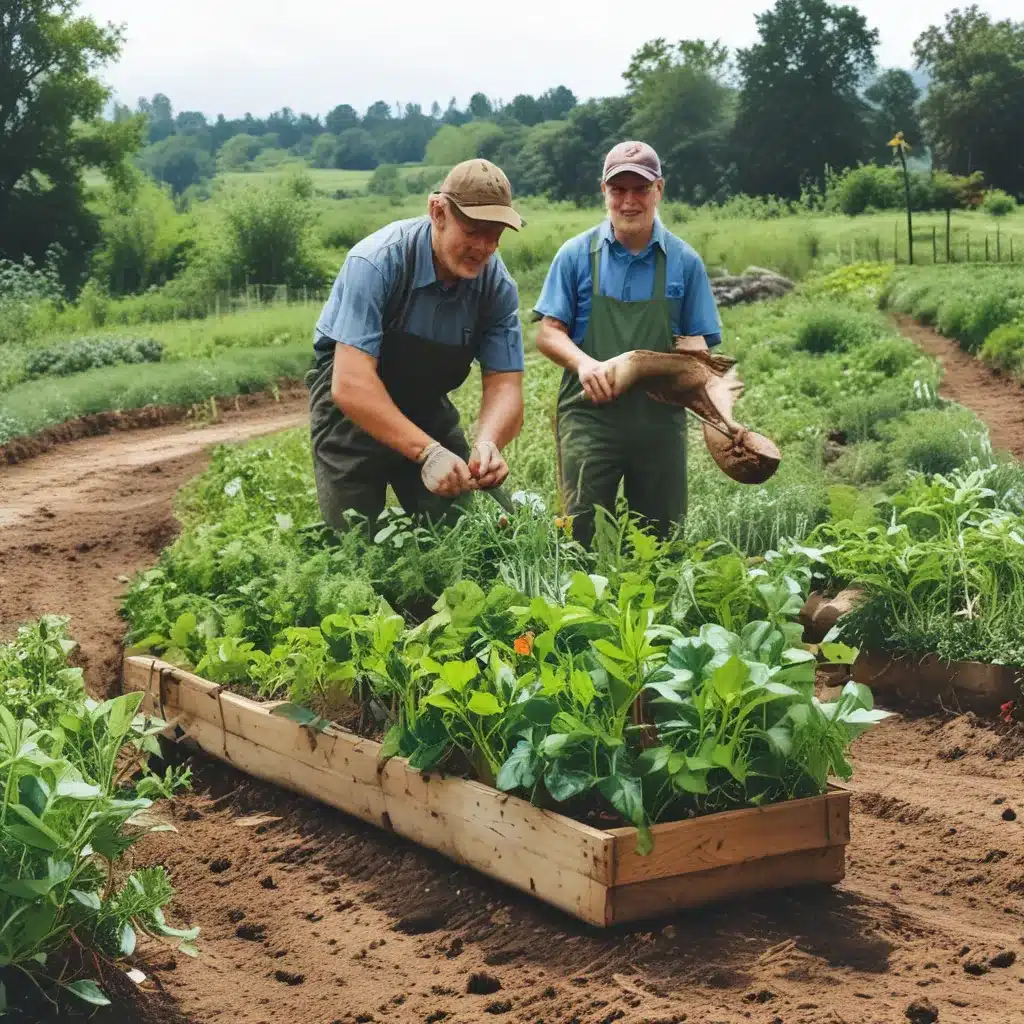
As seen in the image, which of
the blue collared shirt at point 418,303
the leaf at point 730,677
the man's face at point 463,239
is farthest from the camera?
the blue collared shirt at point 418,303

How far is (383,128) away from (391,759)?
8754cm

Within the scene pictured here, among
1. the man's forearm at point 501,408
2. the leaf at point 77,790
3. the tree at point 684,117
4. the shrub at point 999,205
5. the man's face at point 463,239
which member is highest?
the tree at point 684,117

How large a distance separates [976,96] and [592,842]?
38470mm

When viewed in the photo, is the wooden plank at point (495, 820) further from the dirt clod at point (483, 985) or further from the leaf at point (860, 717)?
the leaf at point (860, 717)

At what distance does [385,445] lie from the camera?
4.98m

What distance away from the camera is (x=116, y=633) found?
6.47m

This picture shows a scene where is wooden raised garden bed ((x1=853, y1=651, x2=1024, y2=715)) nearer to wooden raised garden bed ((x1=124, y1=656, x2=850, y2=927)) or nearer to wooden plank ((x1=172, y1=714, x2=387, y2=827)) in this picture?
wooden raised garden bed ((x1=124, y1=656, x2=850, y2=927))

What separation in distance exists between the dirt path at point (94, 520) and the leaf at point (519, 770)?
9.56 ft

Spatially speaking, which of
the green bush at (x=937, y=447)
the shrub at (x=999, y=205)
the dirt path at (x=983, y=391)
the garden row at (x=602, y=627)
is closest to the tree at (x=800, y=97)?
the shrub at (x=999, y=205)

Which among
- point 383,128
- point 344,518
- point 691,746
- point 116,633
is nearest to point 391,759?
point 691,746

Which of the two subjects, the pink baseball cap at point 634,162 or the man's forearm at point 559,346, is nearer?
the pink baseball cap at point 634,162

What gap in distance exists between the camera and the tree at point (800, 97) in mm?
41031

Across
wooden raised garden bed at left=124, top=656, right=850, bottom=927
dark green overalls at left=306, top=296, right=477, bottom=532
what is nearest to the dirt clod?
wooden raised garden bed at left=124, top=656, right=850, bottom=927

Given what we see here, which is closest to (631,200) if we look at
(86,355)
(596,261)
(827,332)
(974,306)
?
(596,261)
